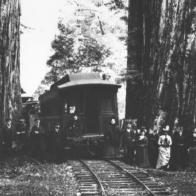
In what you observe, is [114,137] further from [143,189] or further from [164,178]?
[143,189]

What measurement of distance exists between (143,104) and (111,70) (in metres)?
21.4

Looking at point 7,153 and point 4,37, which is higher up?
point 4,37

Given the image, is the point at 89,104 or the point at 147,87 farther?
the point at 89,104

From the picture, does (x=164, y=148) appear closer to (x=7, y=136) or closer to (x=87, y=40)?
(x=7, y=136)

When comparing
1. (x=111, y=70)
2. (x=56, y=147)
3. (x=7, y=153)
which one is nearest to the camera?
(x=56, y=147)

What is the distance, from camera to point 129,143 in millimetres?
17156

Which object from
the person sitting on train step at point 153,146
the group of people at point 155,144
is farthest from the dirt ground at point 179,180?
the person sitting on train step at point 153,146

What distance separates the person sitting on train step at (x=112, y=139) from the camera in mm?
18688

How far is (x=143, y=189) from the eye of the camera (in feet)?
37.6

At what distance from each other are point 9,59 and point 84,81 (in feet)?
10.4

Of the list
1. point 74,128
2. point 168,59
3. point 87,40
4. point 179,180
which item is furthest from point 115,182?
point 87,40

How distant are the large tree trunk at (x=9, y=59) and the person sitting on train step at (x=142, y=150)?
19.3 ft

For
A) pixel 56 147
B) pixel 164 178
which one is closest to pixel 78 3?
pixel 56 147

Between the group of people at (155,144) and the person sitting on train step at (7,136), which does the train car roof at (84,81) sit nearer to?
the group of people at (155,144)
